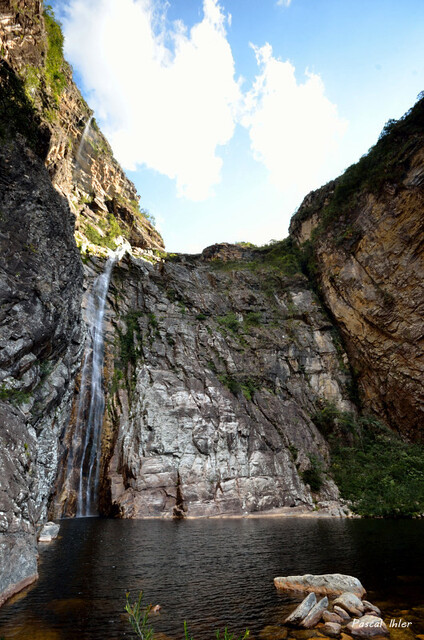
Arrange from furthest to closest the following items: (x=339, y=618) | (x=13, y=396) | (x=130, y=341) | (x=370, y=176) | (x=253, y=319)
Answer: (x=253, y=319)
(x=370, y=176)
(x=130, y=341)
(x=13, y=396)
(x=339, y=618)

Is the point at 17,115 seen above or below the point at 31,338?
above

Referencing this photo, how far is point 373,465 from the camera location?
27.4 meters

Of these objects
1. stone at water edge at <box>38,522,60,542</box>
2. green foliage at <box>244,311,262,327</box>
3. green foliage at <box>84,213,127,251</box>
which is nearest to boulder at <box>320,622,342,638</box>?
stone at water edge at <box>38,522,60,542</box>

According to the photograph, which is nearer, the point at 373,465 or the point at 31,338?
the point at 31,338

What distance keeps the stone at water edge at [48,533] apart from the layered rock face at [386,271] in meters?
27.7

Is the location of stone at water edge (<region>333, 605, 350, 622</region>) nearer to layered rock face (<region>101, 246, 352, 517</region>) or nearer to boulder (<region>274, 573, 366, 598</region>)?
boulder (<region>274, 573, 366, 598</region>)

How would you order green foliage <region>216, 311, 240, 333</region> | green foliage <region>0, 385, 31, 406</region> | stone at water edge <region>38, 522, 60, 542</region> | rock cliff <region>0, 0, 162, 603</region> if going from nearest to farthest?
rock cliff <region>0, 0, 162, 603</region>, green foliage <region>0, 385, 31, 406</region>, stone at water edge <region>38, 522, 60, 542</region>, green foliage <region>216, 311, 240, 333</region>

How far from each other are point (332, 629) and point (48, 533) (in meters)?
13.0

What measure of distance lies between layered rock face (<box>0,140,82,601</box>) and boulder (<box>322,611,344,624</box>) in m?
6.67

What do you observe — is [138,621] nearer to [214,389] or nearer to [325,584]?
[325,584]

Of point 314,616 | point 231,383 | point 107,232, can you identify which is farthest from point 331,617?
point 107,232

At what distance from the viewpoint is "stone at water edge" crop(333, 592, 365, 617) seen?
635 cm

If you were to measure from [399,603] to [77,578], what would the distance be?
7.52m

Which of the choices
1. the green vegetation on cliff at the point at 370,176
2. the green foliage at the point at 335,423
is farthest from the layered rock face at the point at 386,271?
the green foliage at the point at 335,423
